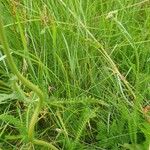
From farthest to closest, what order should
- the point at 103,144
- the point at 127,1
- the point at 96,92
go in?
1. the point at 127,1
2. the point at 96,92
3. the point at 103,144

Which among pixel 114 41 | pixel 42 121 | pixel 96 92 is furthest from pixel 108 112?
pixel 114 41

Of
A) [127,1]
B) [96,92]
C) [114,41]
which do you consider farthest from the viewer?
[127,1]

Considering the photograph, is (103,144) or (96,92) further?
(96,92)

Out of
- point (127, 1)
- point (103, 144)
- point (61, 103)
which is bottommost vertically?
point (103, 144)

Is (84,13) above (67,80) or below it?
above

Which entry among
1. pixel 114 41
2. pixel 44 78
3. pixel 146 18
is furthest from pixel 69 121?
pixel 146 18

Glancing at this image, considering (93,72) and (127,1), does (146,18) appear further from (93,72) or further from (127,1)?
(93,72)
